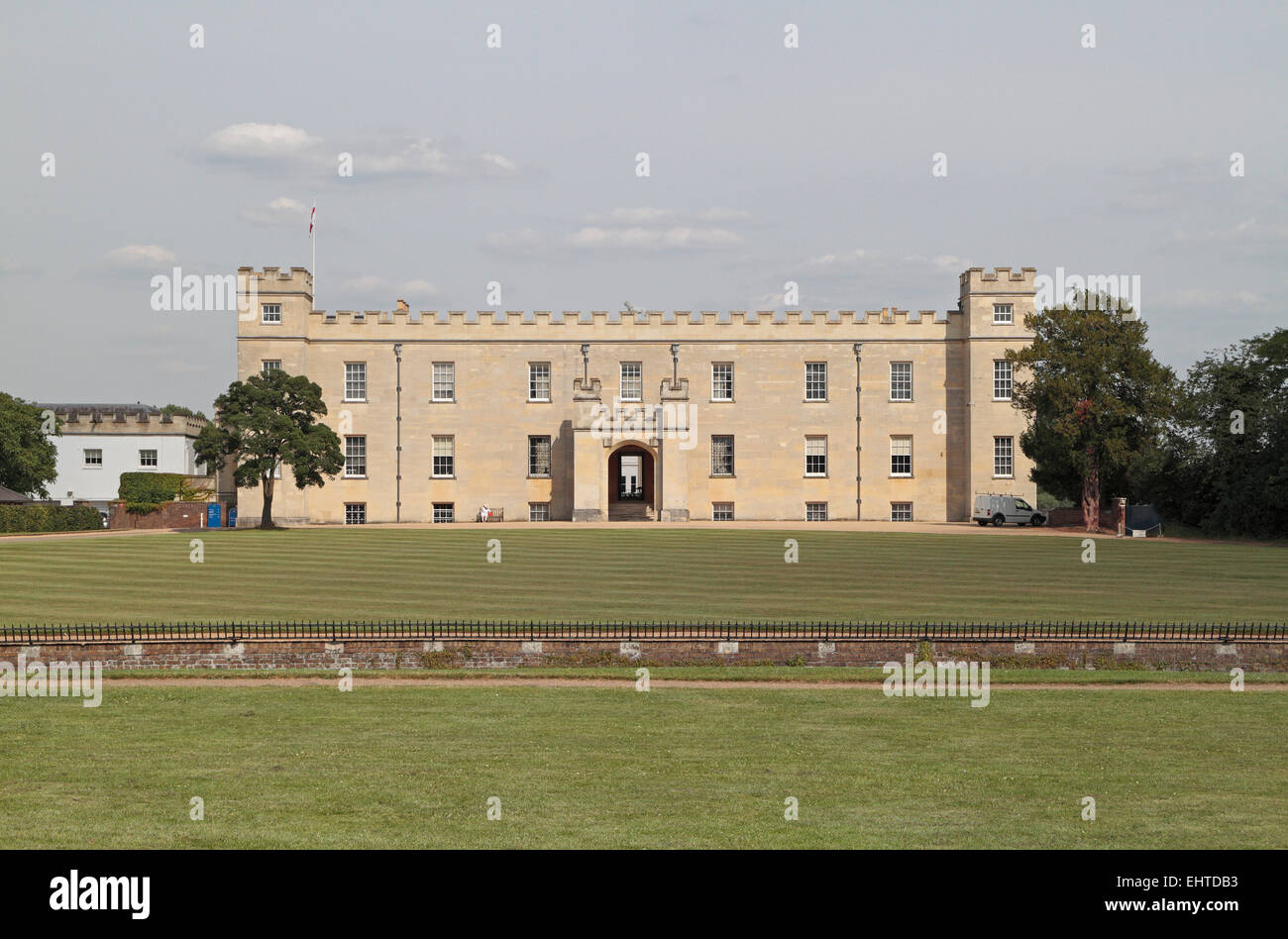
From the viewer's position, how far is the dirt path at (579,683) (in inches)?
650

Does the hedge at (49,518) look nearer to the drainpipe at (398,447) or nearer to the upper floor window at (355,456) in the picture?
the upper floor window at (355,456)

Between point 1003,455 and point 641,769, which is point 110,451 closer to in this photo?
point 1003,455

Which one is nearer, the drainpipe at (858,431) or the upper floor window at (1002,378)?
the upper floor window at (1002,378)

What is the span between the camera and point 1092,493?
55.6 meters

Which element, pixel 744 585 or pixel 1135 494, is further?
pixel 1135 494

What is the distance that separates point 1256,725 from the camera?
1384 cm

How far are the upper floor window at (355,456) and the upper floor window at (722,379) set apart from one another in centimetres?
1855

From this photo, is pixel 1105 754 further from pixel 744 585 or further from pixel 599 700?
pixel 744 585

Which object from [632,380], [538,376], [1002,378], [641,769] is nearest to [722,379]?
[632,380]

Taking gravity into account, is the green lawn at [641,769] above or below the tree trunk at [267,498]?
below

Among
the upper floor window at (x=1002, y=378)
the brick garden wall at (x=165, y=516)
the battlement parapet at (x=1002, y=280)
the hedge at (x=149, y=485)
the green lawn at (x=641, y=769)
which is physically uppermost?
the battlement parapet at (x=1002, y=280)

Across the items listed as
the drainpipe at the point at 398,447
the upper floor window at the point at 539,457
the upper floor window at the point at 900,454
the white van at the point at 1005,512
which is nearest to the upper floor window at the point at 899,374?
the upper floor window at the point at 900,454

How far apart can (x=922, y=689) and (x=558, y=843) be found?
8.41 meters
